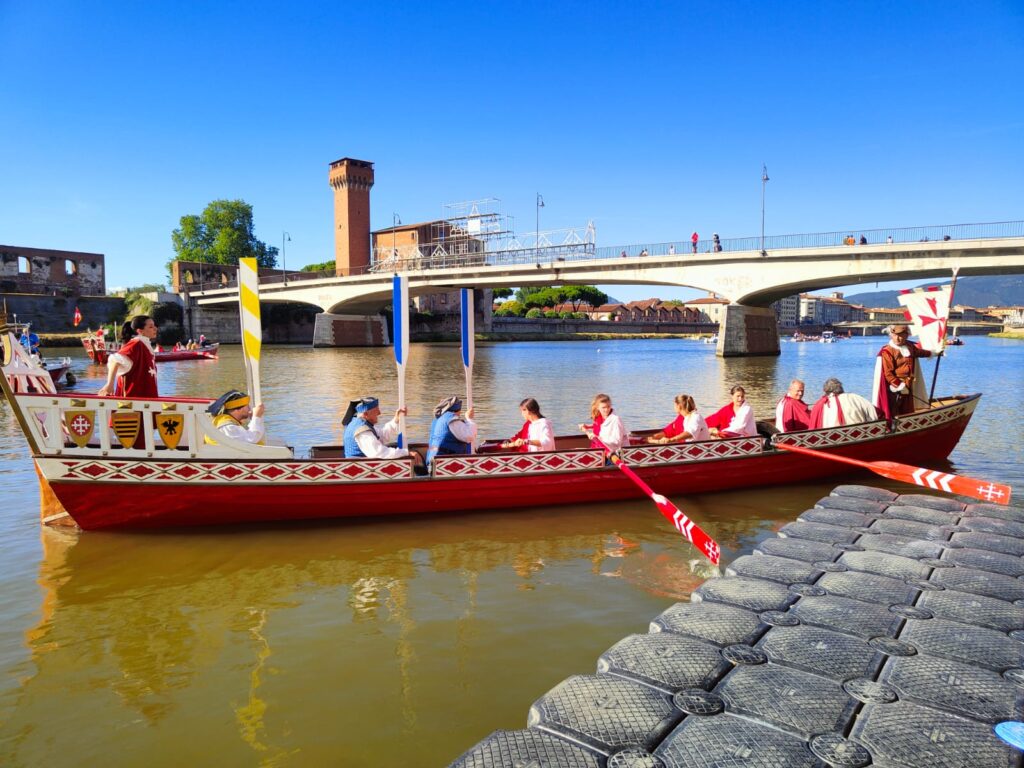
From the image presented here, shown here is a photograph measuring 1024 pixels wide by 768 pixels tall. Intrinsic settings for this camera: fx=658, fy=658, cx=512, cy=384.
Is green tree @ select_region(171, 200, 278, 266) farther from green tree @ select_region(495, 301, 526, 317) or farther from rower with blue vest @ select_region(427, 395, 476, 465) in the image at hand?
rower with blue vest @ select_region(427, 395, 476, 465)

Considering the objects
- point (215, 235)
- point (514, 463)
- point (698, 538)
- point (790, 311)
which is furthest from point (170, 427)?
point (790, 311)

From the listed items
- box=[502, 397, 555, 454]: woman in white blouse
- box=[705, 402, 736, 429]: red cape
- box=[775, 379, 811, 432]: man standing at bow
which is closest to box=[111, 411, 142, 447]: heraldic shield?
box=[502, 397, 555, 454]: woman in white blouse

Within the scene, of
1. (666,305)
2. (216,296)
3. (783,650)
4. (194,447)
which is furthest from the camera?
(666,305)

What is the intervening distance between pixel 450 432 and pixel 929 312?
892 cm

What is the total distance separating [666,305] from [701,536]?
475ft

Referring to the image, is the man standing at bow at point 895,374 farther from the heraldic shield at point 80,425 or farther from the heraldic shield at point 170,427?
the heraldic shield at point 80,425

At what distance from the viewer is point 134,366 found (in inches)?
315

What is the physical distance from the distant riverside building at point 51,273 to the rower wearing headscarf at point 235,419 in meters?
72.6

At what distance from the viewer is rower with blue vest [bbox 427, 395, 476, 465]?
29.6 ft

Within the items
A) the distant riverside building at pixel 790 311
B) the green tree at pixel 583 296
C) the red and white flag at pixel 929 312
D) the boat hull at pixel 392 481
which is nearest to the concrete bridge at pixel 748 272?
the red and white flag at pixel 929 312

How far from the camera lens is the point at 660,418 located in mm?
18547

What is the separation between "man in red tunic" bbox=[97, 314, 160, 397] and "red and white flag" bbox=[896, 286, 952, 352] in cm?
1172

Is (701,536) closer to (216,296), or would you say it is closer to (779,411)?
(779,411)

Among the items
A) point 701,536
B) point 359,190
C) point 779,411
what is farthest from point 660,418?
point 359,190
